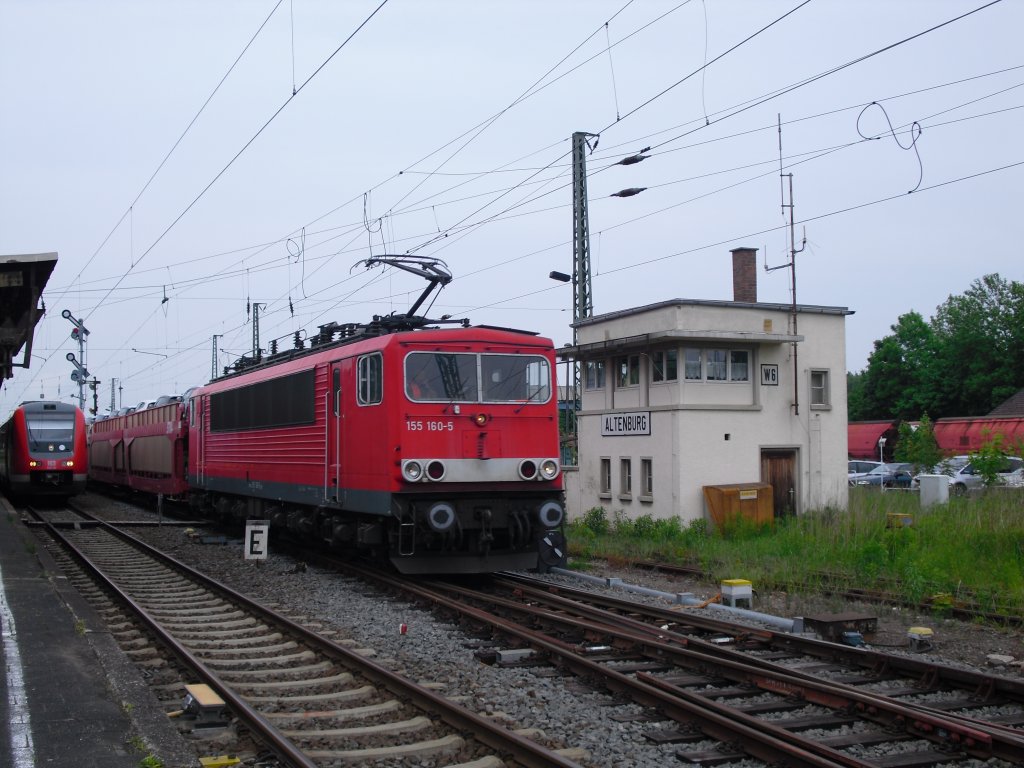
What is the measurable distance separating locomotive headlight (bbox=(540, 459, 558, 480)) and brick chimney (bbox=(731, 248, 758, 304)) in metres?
11.1

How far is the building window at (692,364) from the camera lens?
19.8 metres

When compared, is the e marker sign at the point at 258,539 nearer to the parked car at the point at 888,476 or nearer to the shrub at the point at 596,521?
the shrub at the point at 596,521

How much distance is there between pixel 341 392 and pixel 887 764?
935 centimetres

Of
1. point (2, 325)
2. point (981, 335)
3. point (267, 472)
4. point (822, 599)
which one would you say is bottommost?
point (822, 599)

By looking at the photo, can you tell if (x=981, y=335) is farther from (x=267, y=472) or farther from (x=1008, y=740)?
(x=1008, y=740)

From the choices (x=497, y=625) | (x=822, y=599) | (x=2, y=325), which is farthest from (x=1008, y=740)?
(x=2, y=325)

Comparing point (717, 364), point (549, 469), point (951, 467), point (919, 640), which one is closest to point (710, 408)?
point (717, 364)

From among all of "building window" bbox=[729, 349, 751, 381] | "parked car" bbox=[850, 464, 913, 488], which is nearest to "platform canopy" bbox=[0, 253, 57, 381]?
"building window" bbox=[729, 349, 751, 381]

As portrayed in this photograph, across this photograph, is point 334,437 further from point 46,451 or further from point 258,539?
point 46,451

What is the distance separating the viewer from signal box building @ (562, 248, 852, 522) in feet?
64.1

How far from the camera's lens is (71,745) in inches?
228

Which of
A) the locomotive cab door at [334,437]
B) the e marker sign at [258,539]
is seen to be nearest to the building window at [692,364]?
the locomotive cab door at [334,437]

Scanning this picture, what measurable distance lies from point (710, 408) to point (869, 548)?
5816 millimetres

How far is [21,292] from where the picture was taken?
Result: 14500mm
